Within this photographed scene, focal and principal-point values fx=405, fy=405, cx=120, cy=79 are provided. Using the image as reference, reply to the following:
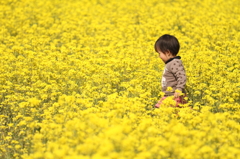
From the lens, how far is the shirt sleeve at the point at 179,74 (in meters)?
6.23

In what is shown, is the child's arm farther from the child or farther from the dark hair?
the dark hair

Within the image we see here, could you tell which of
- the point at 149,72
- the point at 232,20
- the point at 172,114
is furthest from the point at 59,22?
the point at 172,114

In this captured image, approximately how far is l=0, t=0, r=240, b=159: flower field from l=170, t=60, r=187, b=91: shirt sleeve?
0.44 meters

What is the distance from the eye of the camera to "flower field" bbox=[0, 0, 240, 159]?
13.9 feet

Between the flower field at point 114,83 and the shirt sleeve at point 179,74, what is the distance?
0.44 metres

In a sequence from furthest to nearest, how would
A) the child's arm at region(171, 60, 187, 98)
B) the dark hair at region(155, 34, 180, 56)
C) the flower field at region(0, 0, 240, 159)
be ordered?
the dark hair at region(155, 34, 180, 56), the child's arm at region(171, 60, 187, 98), the flower field at region(0, 0, 240, 159)

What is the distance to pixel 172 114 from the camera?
215 inches

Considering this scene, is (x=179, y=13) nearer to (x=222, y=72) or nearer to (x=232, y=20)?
(x=232, y=20)

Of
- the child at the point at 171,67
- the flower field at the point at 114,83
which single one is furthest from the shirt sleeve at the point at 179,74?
the flower field at the point at 114,83

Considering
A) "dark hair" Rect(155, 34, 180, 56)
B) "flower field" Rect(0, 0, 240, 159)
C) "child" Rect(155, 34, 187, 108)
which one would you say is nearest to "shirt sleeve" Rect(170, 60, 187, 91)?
"child" Rect(155, 34, 187, 108)

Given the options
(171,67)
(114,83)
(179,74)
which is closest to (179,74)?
(179,74)

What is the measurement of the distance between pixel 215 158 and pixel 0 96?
3.94m

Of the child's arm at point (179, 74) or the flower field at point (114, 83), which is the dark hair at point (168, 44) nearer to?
the child's arm at point (179, 74)

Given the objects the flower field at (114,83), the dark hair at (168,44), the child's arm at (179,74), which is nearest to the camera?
the flower field at (114,83)
